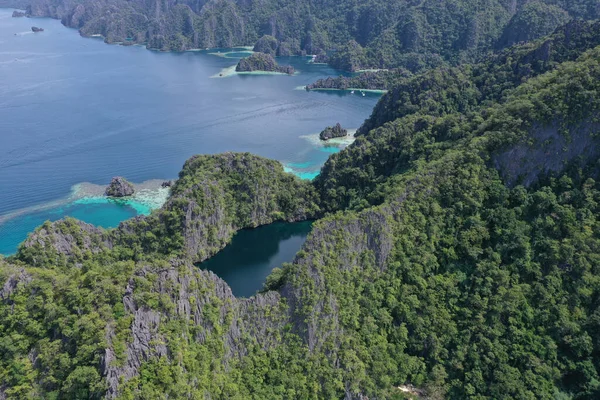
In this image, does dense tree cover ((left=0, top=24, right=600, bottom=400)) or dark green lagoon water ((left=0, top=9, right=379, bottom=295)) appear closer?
dense tree cover ((left=0, top=24, right=600, bottom=400))

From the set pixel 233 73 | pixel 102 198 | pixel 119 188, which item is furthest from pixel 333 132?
pixel 233 73

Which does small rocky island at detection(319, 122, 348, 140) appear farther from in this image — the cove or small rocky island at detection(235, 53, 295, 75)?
small rocky island at detection(235, 53, 295, 75)

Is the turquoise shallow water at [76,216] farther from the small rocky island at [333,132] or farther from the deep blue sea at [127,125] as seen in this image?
the small rocky island at [333,132]

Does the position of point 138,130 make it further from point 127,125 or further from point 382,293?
point 382,293

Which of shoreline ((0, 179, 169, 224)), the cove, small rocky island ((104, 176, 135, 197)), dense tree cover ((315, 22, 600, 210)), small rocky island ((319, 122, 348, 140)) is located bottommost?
the cove

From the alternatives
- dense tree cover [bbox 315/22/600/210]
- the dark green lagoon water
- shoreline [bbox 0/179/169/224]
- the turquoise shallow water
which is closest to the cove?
the dark green lagoon water

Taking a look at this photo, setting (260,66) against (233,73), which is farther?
(260,66)

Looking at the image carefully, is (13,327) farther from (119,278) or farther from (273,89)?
(273,89)
